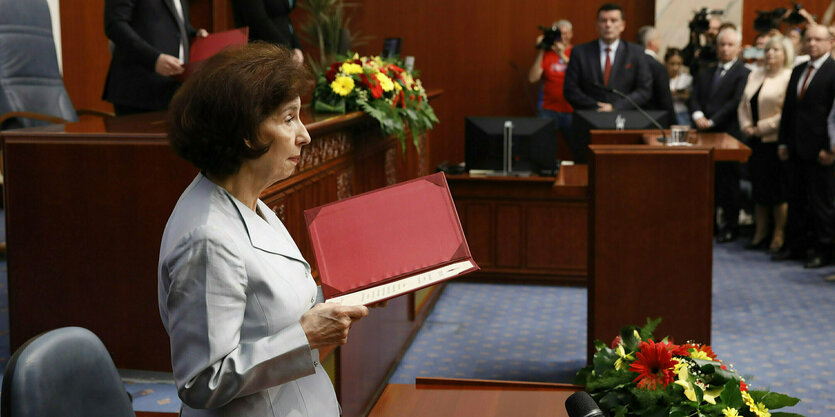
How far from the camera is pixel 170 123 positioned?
1.57m

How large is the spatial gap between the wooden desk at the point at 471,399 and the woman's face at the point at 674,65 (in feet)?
23.6

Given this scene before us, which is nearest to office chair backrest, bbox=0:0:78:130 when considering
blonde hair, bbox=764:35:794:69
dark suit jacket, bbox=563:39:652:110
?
dark suit jacket, bbox=563:39:652:110

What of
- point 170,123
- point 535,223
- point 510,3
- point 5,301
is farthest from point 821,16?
point 170,123

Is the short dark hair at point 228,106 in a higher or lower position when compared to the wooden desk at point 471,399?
higher

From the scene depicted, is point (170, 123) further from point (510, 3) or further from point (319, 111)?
point (510, 3)

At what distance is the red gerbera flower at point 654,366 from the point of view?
6.01 feet

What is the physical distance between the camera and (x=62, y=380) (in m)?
1.63

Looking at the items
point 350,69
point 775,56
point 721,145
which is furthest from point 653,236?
point 775,56

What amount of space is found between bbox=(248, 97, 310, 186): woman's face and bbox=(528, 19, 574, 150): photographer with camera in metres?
7.53

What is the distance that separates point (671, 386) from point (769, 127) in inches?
241

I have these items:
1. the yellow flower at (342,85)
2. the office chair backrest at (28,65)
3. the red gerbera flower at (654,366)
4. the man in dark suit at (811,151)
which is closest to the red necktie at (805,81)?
the man in dark suit at (811,151)

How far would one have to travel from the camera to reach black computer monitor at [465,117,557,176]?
20.9ft

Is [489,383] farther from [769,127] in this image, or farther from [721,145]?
[769,127]

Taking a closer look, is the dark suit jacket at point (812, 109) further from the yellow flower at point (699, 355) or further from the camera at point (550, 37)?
the yellow flower at point (699, 355)
